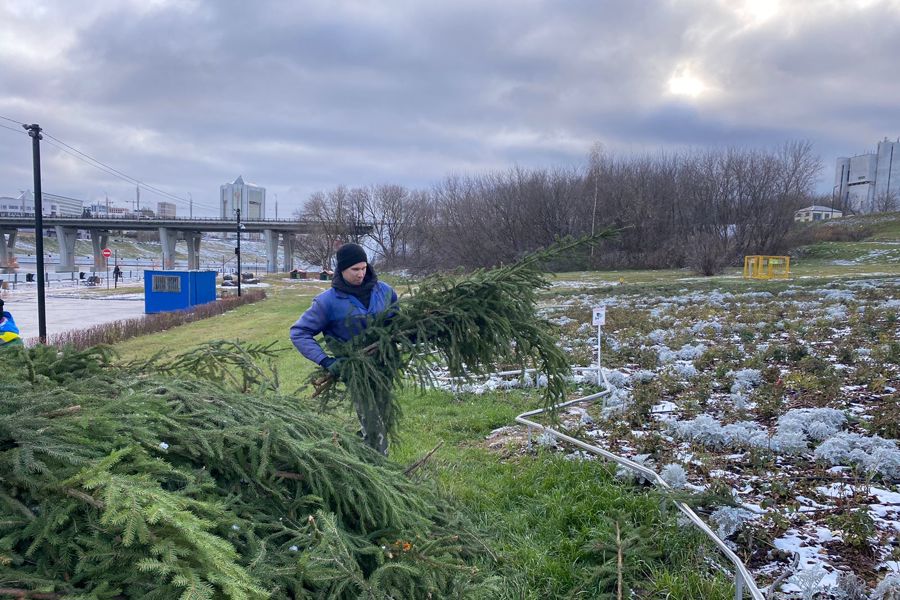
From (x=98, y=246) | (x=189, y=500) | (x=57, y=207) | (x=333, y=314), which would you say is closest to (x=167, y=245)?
(x=98, y=246)

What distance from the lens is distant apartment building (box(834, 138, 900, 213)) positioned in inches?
3275

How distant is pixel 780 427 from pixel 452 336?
3.26 m

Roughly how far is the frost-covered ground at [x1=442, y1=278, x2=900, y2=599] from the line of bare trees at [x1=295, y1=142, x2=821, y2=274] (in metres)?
23.0

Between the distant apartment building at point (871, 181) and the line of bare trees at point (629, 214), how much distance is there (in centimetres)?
4759

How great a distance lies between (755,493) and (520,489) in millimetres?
1738

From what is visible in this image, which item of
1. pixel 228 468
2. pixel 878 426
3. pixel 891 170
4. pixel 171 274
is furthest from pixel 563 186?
pixel 891 170

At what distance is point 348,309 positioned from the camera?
3.84 m

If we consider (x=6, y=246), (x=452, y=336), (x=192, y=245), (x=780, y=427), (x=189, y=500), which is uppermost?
(x=192, y=245)

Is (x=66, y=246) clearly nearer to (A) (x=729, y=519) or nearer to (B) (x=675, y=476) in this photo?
(B) (x=675, y=476)

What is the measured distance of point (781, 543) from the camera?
3410 mm

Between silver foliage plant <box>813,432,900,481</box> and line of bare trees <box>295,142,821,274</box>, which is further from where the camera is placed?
line of bare trees <box>295,142,821,274</box>

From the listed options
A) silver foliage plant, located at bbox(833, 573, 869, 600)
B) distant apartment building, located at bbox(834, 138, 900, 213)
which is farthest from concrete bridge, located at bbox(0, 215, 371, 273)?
distant apartment building, located at bbox(834, 138, 900, 213)

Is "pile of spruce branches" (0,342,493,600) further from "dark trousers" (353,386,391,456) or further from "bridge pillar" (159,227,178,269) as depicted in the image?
"bridge pillar" (159,227,178,269)

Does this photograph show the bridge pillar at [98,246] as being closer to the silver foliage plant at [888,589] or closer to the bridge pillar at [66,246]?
the bridge pillar at [66,246]
